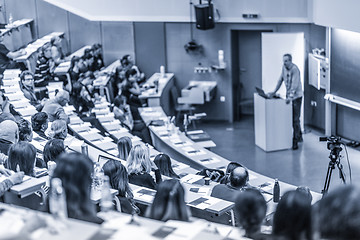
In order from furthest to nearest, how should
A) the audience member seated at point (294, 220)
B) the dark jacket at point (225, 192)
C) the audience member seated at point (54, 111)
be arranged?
the audience member seated at point (54, 111) → the dark jacket at point (225, 192) → the audience member seated at point (294, 220)

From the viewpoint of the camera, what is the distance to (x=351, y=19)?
1041cm

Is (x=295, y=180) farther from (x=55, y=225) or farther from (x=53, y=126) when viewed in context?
(x=55, y=225)

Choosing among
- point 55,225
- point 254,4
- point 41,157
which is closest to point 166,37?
point 254,4

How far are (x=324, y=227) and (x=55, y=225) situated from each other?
125cm

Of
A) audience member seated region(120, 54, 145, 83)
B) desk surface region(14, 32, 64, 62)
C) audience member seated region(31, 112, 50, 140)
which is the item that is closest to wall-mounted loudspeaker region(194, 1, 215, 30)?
audience member seated region(120, 54, 145, 83)

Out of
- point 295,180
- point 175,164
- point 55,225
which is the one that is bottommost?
point 295,180

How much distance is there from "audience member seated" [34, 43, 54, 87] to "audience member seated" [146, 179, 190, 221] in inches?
371

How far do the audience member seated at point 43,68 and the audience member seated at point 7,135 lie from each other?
250 inches

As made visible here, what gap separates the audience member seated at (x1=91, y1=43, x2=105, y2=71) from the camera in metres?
14.2

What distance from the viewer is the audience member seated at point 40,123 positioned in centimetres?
837

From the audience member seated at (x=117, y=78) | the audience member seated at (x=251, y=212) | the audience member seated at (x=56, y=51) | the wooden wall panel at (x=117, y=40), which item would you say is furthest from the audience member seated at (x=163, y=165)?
the wooden wall panel at (x=117, y=40)

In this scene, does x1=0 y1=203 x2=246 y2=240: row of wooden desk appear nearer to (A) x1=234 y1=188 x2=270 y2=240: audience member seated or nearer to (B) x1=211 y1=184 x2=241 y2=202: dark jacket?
(A) x1=234 y1=188 x2=270 y2=240: audience member seated

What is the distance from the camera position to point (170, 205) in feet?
11.5

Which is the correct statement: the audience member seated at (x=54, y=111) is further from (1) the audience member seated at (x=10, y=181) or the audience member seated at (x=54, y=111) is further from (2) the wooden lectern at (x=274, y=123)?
(1) the audience member seated at (x=10, y=181)
